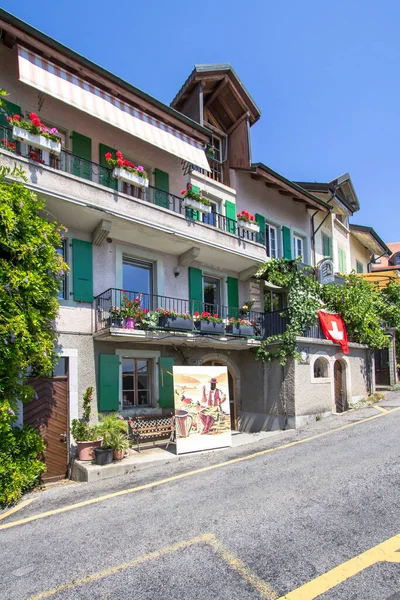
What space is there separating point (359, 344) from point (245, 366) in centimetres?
492


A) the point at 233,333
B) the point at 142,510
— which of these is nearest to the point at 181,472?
the point at 142,510

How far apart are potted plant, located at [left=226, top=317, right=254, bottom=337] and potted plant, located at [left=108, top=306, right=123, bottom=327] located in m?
3.96

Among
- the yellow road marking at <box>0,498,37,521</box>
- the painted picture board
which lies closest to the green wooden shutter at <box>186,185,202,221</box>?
the painted picture board

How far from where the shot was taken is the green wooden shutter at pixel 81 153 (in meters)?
11.6

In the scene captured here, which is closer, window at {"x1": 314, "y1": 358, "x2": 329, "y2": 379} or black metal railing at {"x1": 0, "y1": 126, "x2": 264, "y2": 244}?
black metal railing at {"x1": 0, "y1": 126, "x2": 264, "y2": 244}

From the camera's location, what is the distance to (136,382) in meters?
12.3

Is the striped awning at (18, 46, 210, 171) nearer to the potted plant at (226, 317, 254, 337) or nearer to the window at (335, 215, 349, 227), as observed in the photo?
the potted plant at (226, 317, 254, 337)

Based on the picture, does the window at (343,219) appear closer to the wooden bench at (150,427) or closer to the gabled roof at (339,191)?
the gabled roof at (339,191)

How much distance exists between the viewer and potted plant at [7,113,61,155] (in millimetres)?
9565

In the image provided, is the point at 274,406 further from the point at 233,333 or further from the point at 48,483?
the point at 48,483

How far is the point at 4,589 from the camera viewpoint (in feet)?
14.4

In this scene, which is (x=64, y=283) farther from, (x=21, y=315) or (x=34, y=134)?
(x=34, y=134)

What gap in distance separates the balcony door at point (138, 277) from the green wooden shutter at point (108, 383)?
2.08 metres

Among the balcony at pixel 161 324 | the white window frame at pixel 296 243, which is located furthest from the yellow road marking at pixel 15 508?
the white window frame at pixel 296 243
